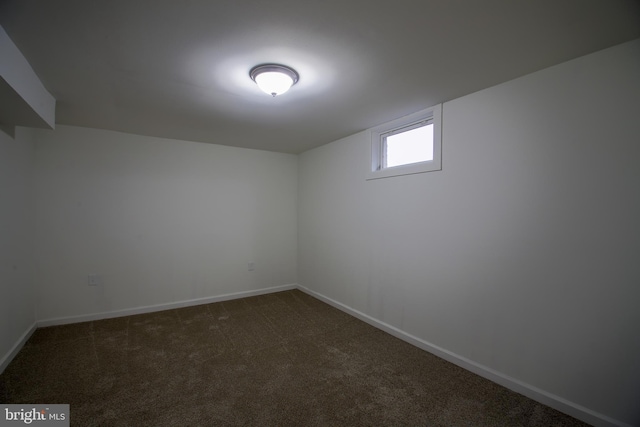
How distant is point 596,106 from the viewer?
1.81m

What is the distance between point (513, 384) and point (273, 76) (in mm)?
2910

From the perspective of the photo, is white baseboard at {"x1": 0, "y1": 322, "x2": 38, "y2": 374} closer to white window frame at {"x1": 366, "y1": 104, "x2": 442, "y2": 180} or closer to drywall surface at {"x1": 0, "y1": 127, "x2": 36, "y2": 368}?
drywall surface at {"x1": 0, "y1": 127, "x2": 36, "y2": 368}

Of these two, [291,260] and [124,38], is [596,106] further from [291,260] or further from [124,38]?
[291,260]

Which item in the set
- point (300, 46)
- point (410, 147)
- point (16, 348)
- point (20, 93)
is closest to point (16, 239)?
point (16, 348)

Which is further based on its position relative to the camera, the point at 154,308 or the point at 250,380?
the point at 154,308

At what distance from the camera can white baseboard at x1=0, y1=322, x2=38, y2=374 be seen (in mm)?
2356

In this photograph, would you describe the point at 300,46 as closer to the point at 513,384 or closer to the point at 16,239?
the point at 513,384

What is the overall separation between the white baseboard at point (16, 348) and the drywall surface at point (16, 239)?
2cm

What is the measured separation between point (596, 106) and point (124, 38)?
294 centimetres

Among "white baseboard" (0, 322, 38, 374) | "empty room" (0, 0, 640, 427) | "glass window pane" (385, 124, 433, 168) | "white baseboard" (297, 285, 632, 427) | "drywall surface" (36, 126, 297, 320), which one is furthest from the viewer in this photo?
"drywall surface" (36, 126, 297, 320)

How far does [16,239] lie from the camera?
2.73 m

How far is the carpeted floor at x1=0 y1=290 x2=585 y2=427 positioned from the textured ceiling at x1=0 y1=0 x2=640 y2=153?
236 centimetres

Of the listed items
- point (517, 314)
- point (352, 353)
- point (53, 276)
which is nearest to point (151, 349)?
point (53, 276)

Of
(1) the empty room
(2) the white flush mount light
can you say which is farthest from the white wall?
(2) the white flush mount light
